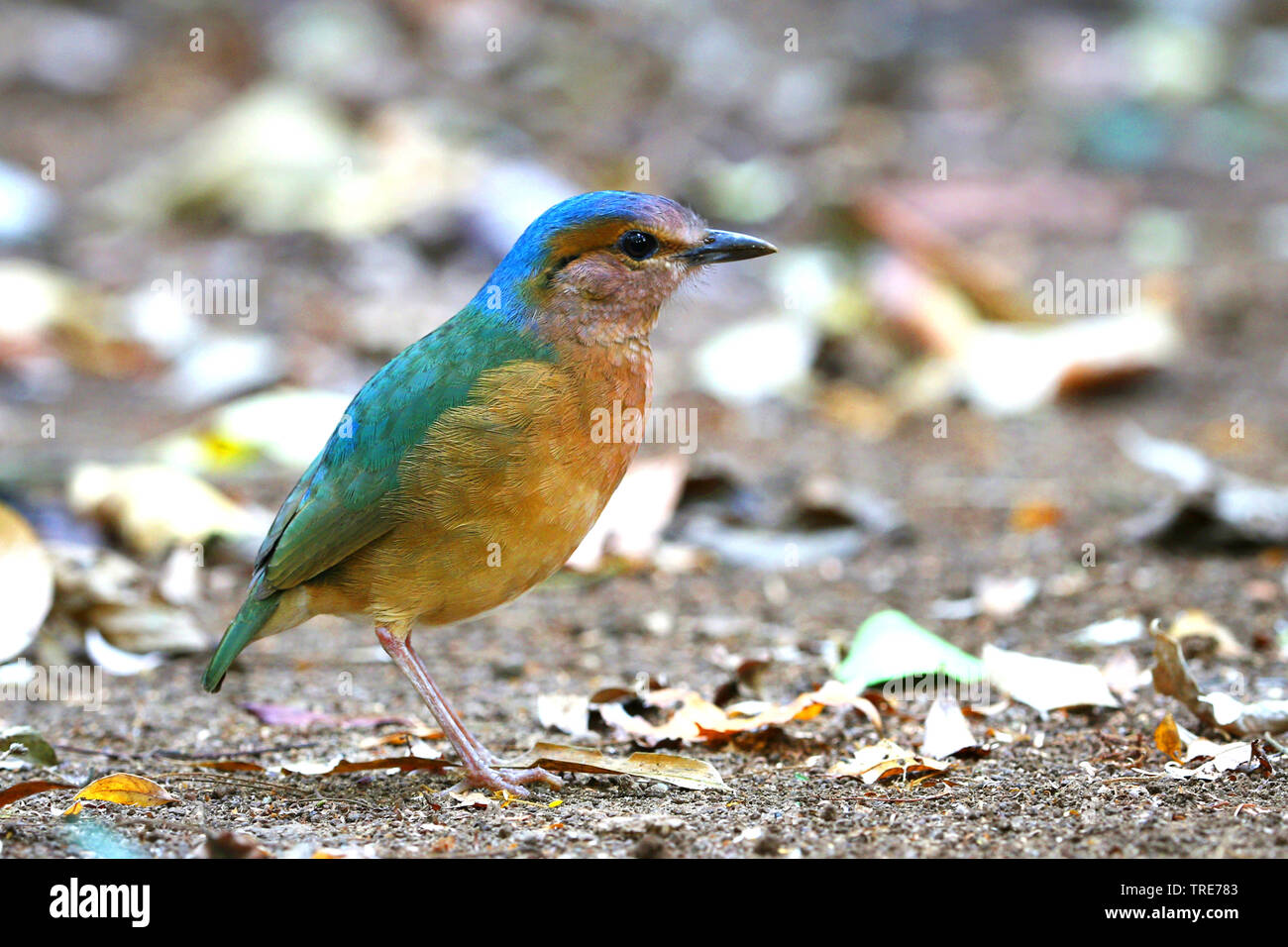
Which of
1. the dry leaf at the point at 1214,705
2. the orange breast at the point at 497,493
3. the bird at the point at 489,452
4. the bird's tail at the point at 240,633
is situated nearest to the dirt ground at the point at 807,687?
the dry leaf at the point at 1214,705

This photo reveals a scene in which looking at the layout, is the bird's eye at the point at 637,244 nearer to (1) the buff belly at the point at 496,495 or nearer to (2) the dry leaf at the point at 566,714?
(1) the buff belly at the point at 496,495

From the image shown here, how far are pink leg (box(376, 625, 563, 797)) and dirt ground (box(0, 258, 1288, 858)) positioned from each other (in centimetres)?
10

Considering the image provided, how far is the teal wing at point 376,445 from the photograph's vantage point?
4.27 meters

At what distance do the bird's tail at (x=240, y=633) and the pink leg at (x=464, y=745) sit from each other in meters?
0.32

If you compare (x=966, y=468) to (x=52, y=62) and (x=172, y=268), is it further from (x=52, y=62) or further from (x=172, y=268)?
(x=52, y=62)

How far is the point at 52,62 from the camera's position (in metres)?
13.7

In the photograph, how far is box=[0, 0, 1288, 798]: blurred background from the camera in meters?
5.99

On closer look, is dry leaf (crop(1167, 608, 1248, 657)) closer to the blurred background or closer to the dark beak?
the blurred background

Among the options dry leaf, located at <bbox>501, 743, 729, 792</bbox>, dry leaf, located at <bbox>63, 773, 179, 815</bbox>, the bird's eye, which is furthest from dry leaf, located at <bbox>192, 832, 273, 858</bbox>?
the bird's eye

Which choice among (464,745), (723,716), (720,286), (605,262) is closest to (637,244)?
(605,262)

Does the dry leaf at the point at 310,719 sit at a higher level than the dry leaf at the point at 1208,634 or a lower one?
lower
